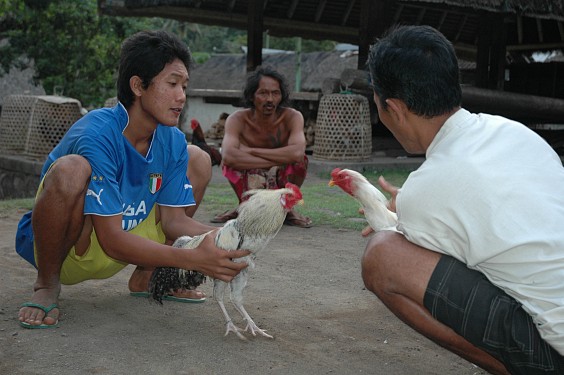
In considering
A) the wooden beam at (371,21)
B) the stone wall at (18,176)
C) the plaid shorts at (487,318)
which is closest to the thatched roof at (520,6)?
the wooden beam at (371,21)

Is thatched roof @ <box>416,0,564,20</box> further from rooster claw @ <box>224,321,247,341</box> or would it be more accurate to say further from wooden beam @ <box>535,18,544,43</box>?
rooster claw @ <box>224,321,247,341</box>

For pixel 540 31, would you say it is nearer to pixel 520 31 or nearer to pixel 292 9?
pixel 520 31

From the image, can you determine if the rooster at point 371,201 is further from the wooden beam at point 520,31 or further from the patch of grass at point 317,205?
the wooden beam at point 520,31

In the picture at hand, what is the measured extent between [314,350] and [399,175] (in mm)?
7052

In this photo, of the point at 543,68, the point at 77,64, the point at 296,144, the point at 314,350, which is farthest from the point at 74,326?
the point at 543,68

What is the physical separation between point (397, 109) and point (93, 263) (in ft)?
6.21

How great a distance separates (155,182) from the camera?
374 cm

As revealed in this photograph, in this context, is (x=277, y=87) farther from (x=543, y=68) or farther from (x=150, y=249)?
(x=543, y=68)

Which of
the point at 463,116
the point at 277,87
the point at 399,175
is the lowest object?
the point at 399,175

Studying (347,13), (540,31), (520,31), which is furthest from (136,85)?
(520,31)

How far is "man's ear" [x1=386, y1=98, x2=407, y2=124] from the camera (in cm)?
255

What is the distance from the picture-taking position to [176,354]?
319 cm

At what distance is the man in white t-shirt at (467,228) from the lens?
2.23 metres

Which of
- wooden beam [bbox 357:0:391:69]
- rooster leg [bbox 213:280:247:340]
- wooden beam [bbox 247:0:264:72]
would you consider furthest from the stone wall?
rooster leg [bbox 213:280:247:340]
